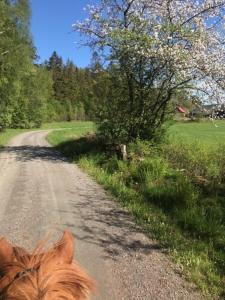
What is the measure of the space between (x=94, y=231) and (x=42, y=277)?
6.13 m

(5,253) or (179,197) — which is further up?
(5,253)

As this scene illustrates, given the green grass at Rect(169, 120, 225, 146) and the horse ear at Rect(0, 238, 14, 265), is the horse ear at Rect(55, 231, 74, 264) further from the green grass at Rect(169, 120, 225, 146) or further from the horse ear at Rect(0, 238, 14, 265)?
the green grass at Rect(169, 120, 225, 146)

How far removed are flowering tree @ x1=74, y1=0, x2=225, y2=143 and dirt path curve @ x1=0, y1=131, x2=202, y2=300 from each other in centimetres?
501

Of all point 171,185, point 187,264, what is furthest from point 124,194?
point 187,264

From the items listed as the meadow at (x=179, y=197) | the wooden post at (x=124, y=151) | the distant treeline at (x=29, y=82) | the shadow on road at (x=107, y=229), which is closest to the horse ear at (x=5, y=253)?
the meadow at (x=179, y=197)

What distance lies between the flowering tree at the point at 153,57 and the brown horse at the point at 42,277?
14.4m

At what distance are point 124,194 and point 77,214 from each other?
7.00ft

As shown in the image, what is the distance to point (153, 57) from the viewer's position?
15984 mm

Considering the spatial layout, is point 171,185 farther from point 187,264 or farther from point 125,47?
point 125,47

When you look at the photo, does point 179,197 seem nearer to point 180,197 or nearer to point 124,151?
A: point 180,197

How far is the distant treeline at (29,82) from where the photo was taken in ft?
97.3

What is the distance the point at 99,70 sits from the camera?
1822cm

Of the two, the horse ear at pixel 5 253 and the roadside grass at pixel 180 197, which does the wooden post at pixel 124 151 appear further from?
the horse ear at pixel 5 253

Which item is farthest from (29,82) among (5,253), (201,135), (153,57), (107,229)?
(5,253)
